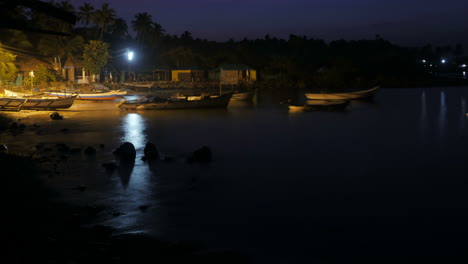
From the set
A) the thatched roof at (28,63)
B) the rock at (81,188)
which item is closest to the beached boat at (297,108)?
the rock at (81,188)

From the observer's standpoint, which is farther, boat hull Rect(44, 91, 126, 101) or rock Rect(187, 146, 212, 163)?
boat hull Rect(44, 91, 126, 101)

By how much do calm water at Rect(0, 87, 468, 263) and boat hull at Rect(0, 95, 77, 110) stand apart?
737 cm

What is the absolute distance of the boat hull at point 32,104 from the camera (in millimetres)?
29939

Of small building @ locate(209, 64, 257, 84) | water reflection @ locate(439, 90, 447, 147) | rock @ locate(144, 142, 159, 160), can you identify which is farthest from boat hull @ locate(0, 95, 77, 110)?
small building @ locate(209, 64, 257, 84)

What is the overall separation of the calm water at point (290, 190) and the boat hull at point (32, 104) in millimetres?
7371

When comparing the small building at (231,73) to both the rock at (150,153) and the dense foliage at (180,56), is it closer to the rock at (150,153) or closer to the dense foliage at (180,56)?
the dense foliage at (180,56)

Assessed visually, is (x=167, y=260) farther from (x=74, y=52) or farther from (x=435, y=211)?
(x=74, y=52)

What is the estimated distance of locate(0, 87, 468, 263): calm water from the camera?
793 centimetres

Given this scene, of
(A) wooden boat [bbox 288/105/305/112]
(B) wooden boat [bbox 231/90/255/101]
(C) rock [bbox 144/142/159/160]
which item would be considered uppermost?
(B) wooden boat [bbox 231/90/255/101]

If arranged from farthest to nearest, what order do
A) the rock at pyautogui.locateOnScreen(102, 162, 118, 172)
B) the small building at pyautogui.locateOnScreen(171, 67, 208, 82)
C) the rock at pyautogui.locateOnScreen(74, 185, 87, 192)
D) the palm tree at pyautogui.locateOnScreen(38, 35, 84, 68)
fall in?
the small building at pyautogui.locateOnScreen(171, 67, 208, 82) < the palm tree at pyautogui.locateOnScreen(38, 35, 84, 68) < the rock at pyautogui.locateOnScreen(102, 162, 118, 172) < the rock at pyautogui.locateOnScreen(74, 185, 87, 192)

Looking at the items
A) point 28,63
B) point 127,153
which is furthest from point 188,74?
point 127,153

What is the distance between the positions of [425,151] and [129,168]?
1226 centimetres

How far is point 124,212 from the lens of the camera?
9164 millimetres

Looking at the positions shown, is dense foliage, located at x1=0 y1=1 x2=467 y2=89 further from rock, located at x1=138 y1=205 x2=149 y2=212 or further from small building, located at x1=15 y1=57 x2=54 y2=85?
rock, located at x1=138 y1=205 x2=149 y2=212
